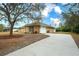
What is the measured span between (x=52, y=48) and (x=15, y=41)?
1.52 feet

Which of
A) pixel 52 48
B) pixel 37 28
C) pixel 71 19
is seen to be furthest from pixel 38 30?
pixel 71 19

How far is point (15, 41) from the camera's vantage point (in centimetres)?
234

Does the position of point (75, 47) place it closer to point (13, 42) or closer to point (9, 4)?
point (13, 42)

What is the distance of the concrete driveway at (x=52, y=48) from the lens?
2.27 meters

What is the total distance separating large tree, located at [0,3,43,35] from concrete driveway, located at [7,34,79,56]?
303mm

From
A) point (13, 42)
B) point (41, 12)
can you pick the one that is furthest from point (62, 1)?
point (13, 42)

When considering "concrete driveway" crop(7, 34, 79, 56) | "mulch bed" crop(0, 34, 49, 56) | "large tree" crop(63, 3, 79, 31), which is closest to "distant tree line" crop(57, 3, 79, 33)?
"large tree" crop(63, 3, 79, 31)

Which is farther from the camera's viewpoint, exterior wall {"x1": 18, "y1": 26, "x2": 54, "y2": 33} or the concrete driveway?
exterior wall {"x1": 18, "y1": 26, "x2": 54, "y2": 33}

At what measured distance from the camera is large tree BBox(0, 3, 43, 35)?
2.34 m

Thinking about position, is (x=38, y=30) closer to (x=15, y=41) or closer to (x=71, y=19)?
(x=15, y=41)

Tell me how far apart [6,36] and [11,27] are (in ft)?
0.43

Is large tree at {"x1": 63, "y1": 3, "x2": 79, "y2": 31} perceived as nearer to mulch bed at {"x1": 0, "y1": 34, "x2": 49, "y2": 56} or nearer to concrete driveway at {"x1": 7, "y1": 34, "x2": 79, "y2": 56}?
concrete driveway at {"x1": 7, "y1": 34, "x2": 79, "y2": 56}

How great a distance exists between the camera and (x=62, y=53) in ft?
7.46

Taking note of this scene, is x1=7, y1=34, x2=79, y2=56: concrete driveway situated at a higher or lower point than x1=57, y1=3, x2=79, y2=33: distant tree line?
lower
